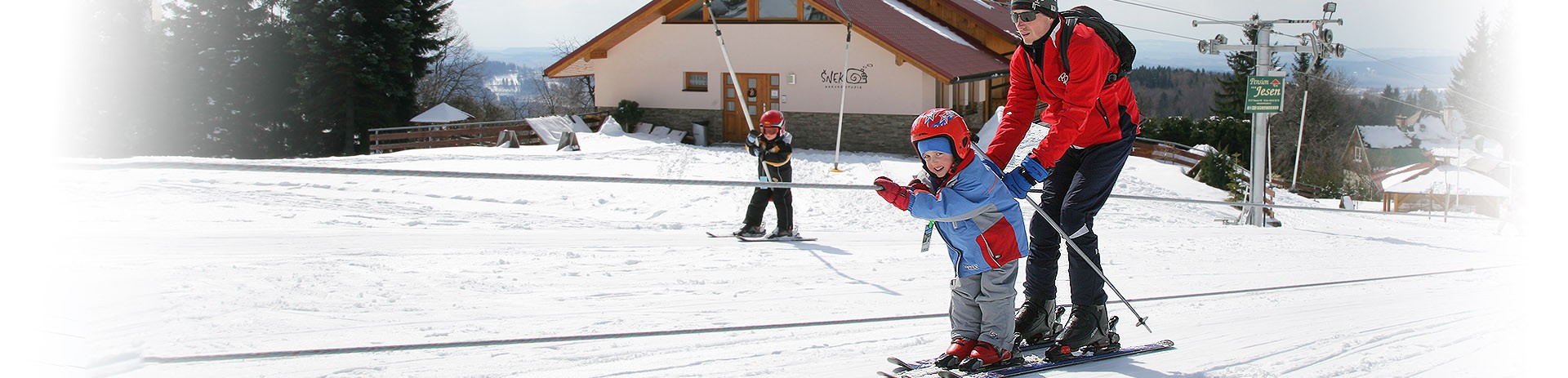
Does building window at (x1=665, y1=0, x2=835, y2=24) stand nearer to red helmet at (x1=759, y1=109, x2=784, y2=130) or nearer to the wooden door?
the wooden door

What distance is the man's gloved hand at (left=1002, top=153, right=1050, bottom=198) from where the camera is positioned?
4.09m

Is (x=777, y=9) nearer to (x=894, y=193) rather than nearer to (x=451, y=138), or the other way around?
(x=451, y=138)

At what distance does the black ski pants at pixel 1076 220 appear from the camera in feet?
14.7

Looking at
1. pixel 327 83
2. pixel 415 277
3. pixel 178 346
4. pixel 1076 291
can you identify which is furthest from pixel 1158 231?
pixel 327 83

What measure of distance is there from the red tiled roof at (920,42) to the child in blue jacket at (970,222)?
1874 centimetres

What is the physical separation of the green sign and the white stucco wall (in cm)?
874

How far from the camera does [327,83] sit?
3472cm

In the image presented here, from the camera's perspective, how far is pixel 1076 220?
4.50 metres

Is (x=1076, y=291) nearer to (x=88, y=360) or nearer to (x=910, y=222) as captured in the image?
(x=88, y=360)

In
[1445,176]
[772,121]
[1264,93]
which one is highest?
[1264,93]

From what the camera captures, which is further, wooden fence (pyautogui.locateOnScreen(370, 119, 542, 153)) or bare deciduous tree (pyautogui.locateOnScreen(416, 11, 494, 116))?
bare deciduous tree (pyautogui.locateOnScreen(416, 11, 494, 116))

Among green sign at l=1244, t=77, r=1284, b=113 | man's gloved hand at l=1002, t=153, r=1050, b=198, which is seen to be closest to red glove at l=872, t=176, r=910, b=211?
man's gloved hand at l=1002, t=153, r=1050, b=198

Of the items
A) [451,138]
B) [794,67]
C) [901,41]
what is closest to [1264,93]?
[901,41]

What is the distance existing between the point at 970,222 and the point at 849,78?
21182 millimetres
